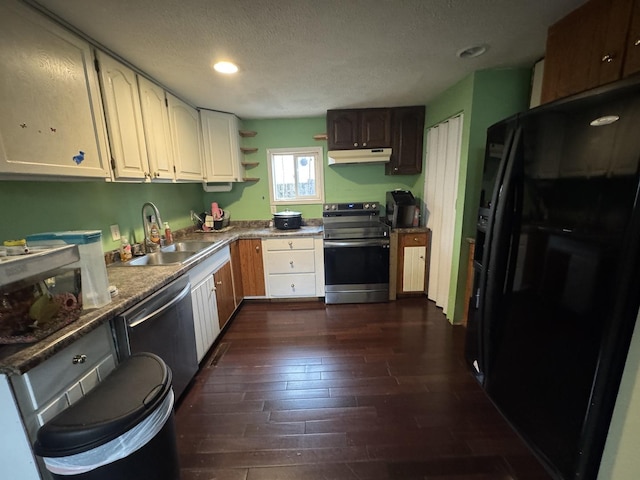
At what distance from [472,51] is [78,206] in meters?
2.84

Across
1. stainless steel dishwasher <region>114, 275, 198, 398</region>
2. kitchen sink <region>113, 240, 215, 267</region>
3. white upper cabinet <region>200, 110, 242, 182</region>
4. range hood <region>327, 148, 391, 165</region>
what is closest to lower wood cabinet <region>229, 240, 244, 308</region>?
kitchen sink <region>113, 240, 215, 267</region>

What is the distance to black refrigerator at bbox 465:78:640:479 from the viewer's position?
73 cm

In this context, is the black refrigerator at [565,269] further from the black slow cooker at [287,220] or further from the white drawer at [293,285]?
the black slow cooker at [287,220]

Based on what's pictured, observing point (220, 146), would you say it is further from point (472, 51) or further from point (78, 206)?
point (472, 51)

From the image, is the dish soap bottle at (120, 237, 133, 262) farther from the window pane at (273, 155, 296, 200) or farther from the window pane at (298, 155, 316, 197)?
the window pane at (298, 155, 316, 197)

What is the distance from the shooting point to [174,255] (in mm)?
2307

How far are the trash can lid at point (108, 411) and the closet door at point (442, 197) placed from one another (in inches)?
99.3

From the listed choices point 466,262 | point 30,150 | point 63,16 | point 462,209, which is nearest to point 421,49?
point 462,209

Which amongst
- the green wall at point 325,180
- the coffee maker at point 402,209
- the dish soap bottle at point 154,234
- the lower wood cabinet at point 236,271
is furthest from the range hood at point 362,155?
the dish soap bottle at point 154,234

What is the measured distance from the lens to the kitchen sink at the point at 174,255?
76.9 inches

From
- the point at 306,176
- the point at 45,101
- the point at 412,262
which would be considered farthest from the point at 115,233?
the point at 412,262

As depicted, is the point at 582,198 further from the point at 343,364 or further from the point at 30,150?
the point at 30,150

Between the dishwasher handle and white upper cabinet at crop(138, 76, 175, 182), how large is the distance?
2.96 feet

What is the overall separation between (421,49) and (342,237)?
1.81m
